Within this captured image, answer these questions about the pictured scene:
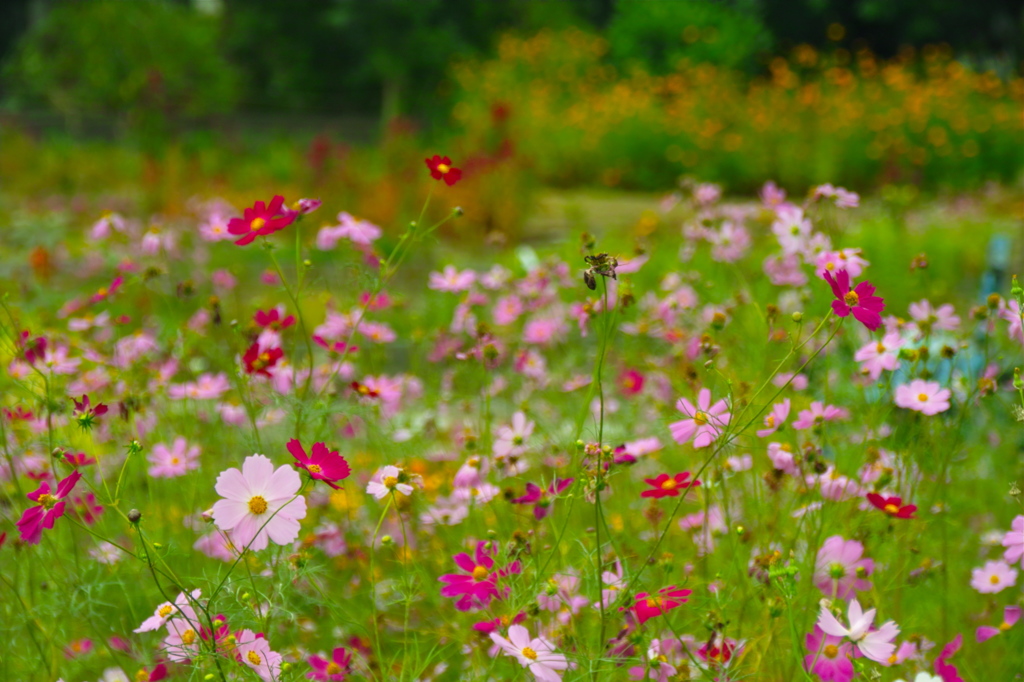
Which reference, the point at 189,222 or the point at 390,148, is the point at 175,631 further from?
the point at 390,148

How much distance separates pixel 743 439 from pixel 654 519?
0.27 metres

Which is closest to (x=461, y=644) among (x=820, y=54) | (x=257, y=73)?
(x=820, y=54)

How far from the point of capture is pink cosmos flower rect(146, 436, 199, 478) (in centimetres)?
150

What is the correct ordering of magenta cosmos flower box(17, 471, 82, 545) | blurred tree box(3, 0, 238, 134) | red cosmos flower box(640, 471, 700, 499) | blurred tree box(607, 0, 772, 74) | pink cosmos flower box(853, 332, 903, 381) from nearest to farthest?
magenta cosmos flower box(17, 471, 82, 545) → red cosmos flower box(640, 471, 700, 499) → pink cosmos flower box(853, 332, 903, 381) → blurred tree box(3, 0, 238, 134) → blurred tree box(607, 0, 772, 74)

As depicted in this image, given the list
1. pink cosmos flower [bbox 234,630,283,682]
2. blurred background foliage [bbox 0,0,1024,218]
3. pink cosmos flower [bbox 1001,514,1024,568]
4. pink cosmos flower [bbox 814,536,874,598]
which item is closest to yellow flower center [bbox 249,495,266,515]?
pink cosmos flower [bbox 234,630,283,682]

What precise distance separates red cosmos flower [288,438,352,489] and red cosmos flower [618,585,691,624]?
37cm

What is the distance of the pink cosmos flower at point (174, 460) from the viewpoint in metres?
1.50

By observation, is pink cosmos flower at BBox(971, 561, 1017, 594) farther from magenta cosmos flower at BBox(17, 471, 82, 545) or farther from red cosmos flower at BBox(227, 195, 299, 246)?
magenta cosmos flower at BBox(17, 471, 82, 545)

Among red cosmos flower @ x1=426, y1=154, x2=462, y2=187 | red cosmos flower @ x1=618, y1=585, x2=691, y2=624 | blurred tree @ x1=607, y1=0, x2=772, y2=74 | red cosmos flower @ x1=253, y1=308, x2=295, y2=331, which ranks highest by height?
red cosmos flower @ x1=426, y1=154, x2=462, y2=187

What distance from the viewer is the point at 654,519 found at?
4.44 feet

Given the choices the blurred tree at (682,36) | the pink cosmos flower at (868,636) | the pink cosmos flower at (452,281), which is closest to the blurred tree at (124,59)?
the blurred tree at (682,36)

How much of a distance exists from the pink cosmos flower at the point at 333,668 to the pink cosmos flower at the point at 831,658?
1.83 feet

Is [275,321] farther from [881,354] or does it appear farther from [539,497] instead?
[881,354]

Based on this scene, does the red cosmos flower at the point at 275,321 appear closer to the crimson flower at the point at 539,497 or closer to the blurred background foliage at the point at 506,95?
the crimson flower at the point at 539,497
